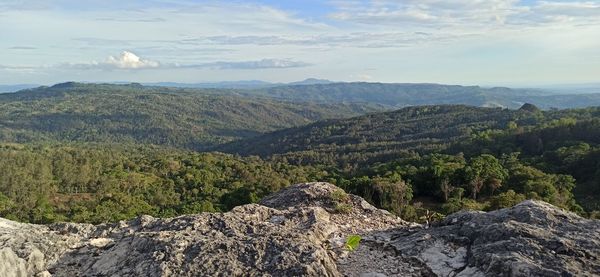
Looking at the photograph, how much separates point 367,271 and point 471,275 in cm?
192

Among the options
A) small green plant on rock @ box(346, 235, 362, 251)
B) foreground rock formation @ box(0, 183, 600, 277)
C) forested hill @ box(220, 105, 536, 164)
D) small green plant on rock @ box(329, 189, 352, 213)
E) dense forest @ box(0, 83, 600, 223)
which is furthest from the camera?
forested hill @ box(220, 105, 536, 164)

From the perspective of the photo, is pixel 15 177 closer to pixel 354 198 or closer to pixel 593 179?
pixel 354 198

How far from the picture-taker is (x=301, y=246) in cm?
838

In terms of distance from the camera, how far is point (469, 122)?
179375mm

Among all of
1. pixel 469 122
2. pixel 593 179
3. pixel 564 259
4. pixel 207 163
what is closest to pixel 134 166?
pixel 207 163

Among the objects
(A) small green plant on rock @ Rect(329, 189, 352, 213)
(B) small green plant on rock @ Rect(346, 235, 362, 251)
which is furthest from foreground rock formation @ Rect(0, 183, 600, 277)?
(A) small green plant on rock @ Rect(329, 189, 352, 213)

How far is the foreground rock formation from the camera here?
7.78 metres

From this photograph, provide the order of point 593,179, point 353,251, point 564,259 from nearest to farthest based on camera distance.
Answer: point 564,259
point 353,251
point 593,179

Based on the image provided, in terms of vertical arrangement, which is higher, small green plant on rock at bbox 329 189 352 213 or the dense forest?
small green plant on rock at bbox 329 189 352 213

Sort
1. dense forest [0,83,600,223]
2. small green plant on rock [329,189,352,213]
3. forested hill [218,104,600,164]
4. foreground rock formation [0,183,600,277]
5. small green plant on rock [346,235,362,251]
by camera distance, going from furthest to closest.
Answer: forested hill [218,104,600,164] → dense forest [0,83,600,223] → small green plant on rock [329,189,352,213] → small green plant on rock [346,235,362,251] → foreground rock formation [0,183,600,277]

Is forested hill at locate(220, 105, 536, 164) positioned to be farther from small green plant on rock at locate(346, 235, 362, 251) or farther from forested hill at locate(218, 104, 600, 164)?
small green plant on rock at locate(346, 235, 362, 251)

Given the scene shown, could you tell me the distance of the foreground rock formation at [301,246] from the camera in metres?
7.78

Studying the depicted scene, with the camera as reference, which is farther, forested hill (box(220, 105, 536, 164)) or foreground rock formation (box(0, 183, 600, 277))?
forested hill (box(220, 105, 536, 164))

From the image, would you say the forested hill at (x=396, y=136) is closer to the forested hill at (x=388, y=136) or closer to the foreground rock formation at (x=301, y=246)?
the forested hill at (x=388, y=136)
